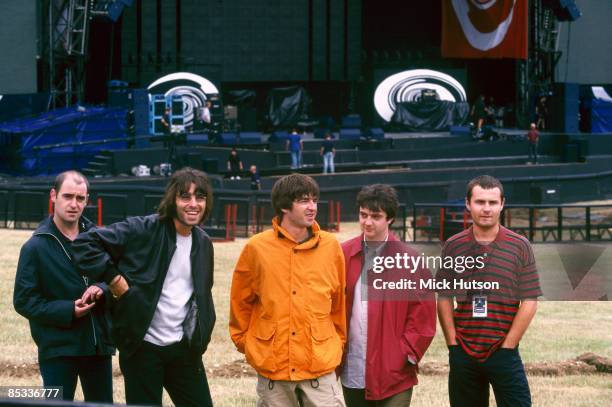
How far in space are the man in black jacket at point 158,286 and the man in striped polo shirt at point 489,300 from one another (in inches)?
55.9

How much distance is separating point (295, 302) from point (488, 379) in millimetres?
1255

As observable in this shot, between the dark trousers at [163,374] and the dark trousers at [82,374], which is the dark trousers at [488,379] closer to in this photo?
the dark trousers at [163,374]

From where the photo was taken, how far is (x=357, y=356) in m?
6.43

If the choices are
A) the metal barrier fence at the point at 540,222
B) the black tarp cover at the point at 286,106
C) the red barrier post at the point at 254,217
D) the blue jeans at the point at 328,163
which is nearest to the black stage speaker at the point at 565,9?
the black tarp cover at the point at 286,106

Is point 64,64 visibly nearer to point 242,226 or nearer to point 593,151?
point 242,226

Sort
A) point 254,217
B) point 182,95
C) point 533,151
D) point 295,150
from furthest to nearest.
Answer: point 182,95
point 533,151
point 295,150
point 254,217

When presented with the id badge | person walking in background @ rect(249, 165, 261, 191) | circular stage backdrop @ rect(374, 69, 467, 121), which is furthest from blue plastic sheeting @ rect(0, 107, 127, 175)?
the id badge

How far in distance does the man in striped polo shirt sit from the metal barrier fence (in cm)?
1530

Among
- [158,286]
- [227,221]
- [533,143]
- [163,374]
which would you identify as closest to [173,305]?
[158,286]

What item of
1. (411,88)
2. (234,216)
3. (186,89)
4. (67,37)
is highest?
(67,37)

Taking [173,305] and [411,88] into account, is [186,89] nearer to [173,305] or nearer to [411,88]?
[411,88]

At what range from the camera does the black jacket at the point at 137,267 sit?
6105mm

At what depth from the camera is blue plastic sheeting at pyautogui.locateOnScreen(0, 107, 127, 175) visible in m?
33.1

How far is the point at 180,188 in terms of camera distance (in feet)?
20.4
